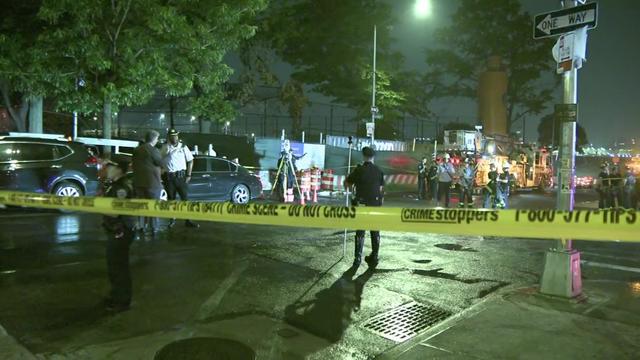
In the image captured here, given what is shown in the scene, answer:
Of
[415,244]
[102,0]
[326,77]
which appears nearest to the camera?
[415,244]

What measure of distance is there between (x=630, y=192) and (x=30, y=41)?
17675 mm

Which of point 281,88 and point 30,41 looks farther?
point 281,88

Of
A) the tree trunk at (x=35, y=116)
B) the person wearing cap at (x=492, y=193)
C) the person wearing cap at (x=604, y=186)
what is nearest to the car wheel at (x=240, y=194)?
the person wearing cap at (x=492, y=193)

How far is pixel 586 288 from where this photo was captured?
24.0 feet

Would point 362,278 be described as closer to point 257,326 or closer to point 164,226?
point 257,326

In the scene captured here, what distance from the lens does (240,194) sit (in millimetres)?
15852

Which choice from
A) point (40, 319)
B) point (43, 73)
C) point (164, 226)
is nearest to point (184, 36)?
point (43, 73)

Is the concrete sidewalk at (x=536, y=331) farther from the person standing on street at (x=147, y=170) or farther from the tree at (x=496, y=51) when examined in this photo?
the tree at (x=496, y=51)

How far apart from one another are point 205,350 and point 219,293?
5.97 ft

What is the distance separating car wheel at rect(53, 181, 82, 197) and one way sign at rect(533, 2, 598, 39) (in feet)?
33.6

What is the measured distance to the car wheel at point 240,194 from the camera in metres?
15.6

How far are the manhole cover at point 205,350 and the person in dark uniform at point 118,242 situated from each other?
1222 millimetres

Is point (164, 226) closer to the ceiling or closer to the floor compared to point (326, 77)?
closer to the floor

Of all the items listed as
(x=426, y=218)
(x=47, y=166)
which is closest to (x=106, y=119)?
(x=47, y=166)
